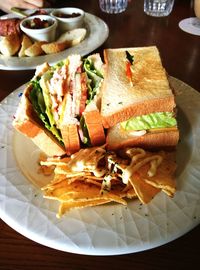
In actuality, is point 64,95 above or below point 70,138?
above

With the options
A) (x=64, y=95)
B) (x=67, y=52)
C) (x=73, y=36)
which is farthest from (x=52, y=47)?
(x=64, y=95)

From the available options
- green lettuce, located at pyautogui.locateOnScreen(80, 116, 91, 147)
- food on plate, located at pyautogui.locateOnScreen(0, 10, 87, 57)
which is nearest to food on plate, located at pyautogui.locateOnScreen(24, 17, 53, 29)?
food on plate, located at pyautogui.locateOnScreen(0, 10, 87, 57)

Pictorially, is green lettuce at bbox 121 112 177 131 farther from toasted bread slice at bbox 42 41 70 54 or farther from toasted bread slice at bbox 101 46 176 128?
toasted bread slice at bbox 42 41 70 54

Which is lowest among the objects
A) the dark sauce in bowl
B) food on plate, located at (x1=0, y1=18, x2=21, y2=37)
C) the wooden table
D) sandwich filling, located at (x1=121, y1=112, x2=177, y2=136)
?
the wooden table

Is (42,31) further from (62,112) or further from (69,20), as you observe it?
(62,112)

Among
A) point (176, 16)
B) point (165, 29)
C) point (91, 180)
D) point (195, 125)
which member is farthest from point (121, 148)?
point (176, 16)

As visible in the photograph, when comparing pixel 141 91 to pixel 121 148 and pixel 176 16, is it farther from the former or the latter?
pixel 176 16
